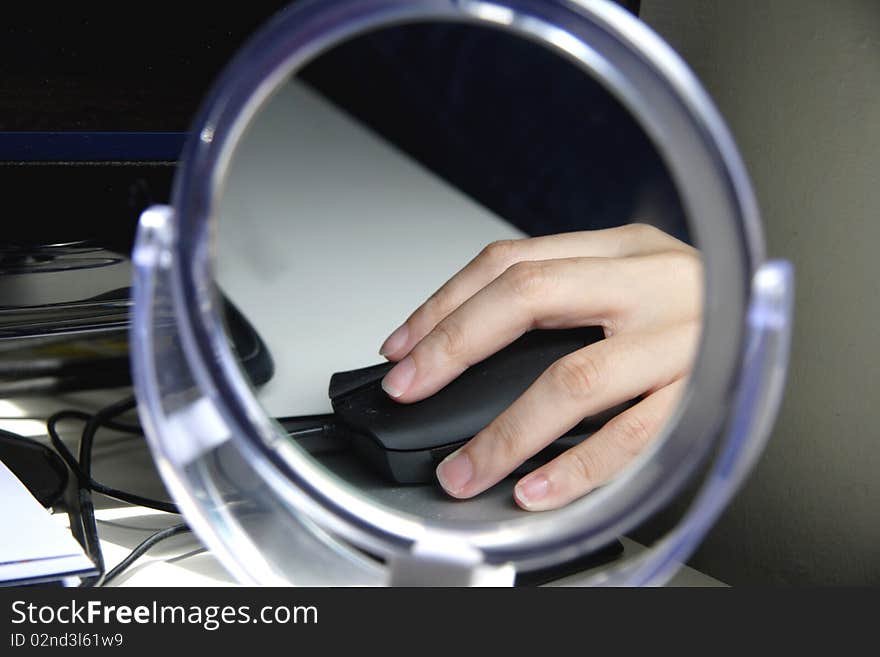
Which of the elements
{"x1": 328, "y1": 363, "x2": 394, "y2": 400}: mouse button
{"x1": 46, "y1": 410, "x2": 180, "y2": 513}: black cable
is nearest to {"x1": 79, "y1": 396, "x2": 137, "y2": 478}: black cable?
{"x1": 46, "y1": 410, "x2": 180, "y2": 513}: black cable

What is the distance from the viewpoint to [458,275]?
1.51 feet

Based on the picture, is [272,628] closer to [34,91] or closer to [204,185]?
[204,185]

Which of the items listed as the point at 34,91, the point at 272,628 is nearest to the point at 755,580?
the point at 272,628

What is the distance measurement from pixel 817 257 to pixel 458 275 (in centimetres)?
17

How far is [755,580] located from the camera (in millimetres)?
500

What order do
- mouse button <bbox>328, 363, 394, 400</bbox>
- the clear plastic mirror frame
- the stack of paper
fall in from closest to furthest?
the clear plastic mirror frame
the stack of paper
mouse button <bbox>328, 363, 394, 400</bbox>

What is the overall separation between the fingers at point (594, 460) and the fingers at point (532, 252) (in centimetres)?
9

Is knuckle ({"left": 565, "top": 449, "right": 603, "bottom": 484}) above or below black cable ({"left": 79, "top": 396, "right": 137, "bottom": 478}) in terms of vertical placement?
below

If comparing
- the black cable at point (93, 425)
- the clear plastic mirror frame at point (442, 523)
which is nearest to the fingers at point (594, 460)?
the clear plastic mirror frame at point (442, 523)

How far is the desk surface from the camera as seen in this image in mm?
377

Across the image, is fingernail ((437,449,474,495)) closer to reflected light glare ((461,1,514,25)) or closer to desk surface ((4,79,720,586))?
desk surface ((4,79,720,586))

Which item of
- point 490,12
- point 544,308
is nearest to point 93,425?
point 544,308

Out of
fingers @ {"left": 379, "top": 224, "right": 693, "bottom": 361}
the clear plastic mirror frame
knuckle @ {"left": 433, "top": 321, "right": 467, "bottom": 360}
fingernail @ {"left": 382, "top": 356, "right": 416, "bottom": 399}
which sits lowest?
the clear plastic mirror frame

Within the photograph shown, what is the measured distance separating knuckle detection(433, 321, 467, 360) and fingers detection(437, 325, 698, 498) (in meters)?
0.03
